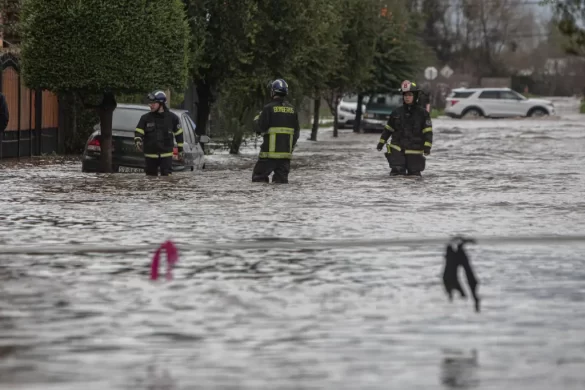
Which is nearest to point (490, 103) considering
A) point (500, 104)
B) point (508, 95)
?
point (500, 104)

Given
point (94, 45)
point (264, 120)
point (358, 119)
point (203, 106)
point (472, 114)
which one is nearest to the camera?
point (264, 120)

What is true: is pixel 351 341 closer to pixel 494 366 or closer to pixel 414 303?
pixel 494 366

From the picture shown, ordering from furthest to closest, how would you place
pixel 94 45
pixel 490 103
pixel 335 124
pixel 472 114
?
pixel 472 114, pixel 490 103, pixel 335 124, pixel 94 45

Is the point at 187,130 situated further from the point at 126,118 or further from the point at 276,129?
the point at 276,129

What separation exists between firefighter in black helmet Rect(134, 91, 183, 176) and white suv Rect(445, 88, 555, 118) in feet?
175

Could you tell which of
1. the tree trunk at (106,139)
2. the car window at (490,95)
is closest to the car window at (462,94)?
the car window at (490,95)

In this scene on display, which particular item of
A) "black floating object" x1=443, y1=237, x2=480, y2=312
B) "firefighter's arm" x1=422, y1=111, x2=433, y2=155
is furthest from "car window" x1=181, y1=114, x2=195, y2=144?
"black floating object" x1=443, y1=237, x2=480, y2=312

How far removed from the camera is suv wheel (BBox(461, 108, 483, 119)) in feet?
252

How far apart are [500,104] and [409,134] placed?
167 feet

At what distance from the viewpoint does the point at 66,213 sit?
1692 cm

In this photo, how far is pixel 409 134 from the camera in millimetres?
25484

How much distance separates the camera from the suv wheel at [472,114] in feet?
252

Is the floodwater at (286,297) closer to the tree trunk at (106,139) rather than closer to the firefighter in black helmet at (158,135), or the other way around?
the firefighter in black helmet at (158,135)

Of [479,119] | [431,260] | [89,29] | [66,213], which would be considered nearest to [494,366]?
[431,260]
